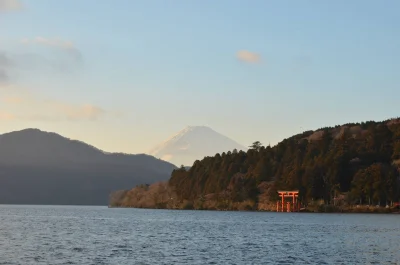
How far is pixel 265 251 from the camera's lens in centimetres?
Answer: 8775

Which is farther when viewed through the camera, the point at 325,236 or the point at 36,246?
the point at 325,236

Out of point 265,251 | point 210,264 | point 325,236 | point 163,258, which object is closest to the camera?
point 210,264

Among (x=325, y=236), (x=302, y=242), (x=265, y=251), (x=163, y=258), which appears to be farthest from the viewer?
(x=325, y=236)

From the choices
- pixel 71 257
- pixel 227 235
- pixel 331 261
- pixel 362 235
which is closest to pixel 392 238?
pixel 362 235

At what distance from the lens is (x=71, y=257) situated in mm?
76625

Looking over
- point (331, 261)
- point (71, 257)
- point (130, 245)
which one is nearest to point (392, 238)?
point (331, 261)

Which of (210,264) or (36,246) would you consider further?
(36,246)

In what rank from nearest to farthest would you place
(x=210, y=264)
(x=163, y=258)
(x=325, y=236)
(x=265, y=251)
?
(x=210, y=264) → (x=163, y=258) → (x=265, y=251) → (x=325, y=236)

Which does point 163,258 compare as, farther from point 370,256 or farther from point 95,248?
point 370,256

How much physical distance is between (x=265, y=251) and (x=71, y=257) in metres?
25.3

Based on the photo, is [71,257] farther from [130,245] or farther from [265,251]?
[265,251]

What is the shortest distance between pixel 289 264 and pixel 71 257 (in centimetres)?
2411

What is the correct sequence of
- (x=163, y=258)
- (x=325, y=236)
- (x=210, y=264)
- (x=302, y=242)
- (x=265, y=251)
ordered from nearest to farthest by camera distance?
(x=210, y=264), (x=163, y=258), (x=265, y=251), (x=302, y=242), (x=325, y=236)

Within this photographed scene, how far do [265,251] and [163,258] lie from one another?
52.5 feet
